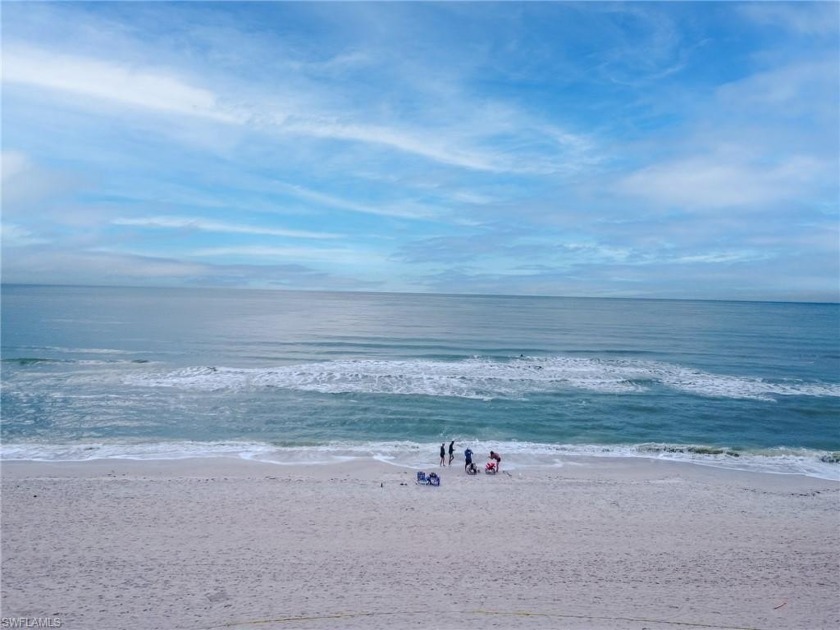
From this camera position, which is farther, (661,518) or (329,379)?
(329,379)

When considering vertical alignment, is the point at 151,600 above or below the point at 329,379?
below

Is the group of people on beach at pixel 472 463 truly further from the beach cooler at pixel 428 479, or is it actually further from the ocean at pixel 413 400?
the beach cooler at pixel 428 479

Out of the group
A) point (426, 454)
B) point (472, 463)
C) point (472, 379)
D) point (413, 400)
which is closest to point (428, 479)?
point (472, 463)

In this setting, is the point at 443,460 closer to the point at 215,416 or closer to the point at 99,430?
the point at 215,416

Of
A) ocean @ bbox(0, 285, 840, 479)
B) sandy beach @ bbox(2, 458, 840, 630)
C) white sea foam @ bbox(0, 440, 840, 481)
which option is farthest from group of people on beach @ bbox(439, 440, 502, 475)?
ocean @ bbox(0, 285, 840, 479)

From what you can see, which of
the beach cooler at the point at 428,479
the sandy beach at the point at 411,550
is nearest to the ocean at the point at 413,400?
the beach cooler at the point at 428,479

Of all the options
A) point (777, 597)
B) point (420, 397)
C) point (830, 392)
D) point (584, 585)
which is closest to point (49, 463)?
point (420, 397)

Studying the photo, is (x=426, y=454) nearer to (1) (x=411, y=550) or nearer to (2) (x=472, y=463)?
(2) (x=472, y=463)

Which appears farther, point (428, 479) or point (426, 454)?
point (426, 454)
